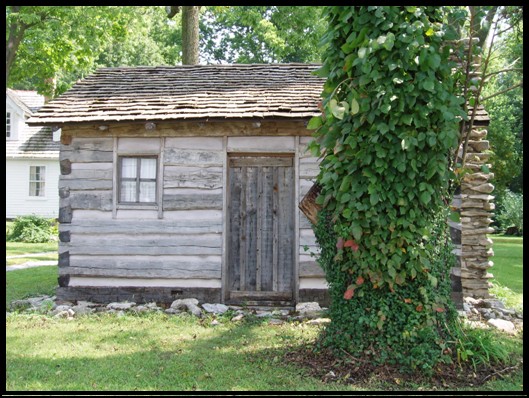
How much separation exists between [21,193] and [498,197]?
22.3 meters

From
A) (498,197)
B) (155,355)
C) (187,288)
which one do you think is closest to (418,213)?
(155,355)

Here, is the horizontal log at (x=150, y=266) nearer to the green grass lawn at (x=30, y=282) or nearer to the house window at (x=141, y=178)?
the house window at (x=141, y=178)

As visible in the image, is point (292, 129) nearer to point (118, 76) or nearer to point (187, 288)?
point (187, 288)

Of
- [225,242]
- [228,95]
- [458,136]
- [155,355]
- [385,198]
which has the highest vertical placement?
[228,95]

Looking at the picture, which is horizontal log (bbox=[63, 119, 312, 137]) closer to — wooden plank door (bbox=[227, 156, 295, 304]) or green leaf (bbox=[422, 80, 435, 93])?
wooden plank door (bbox=[227, 156, 295, 304])

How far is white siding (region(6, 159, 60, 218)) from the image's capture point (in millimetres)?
28312

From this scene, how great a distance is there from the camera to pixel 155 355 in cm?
677

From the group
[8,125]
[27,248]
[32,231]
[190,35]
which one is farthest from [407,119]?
[8,125]

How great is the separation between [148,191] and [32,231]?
13.3 meters

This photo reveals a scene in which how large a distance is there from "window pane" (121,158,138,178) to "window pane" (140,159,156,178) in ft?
0.45

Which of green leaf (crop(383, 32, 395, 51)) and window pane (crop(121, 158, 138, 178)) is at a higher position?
green leaf (crop(383, 32, 395, 51))

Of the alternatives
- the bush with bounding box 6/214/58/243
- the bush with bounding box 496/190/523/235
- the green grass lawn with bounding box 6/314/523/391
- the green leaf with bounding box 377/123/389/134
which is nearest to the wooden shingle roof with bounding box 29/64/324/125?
the green grass lawn with bounding box 6/314/523/391

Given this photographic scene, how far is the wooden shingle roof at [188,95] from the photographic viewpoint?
9.89 metres

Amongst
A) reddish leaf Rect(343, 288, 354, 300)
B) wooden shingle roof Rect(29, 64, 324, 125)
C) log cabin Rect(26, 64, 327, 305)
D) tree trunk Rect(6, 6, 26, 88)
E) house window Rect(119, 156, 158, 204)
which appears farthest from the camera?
tree trunk Rect(6, 6, 26, 88)
